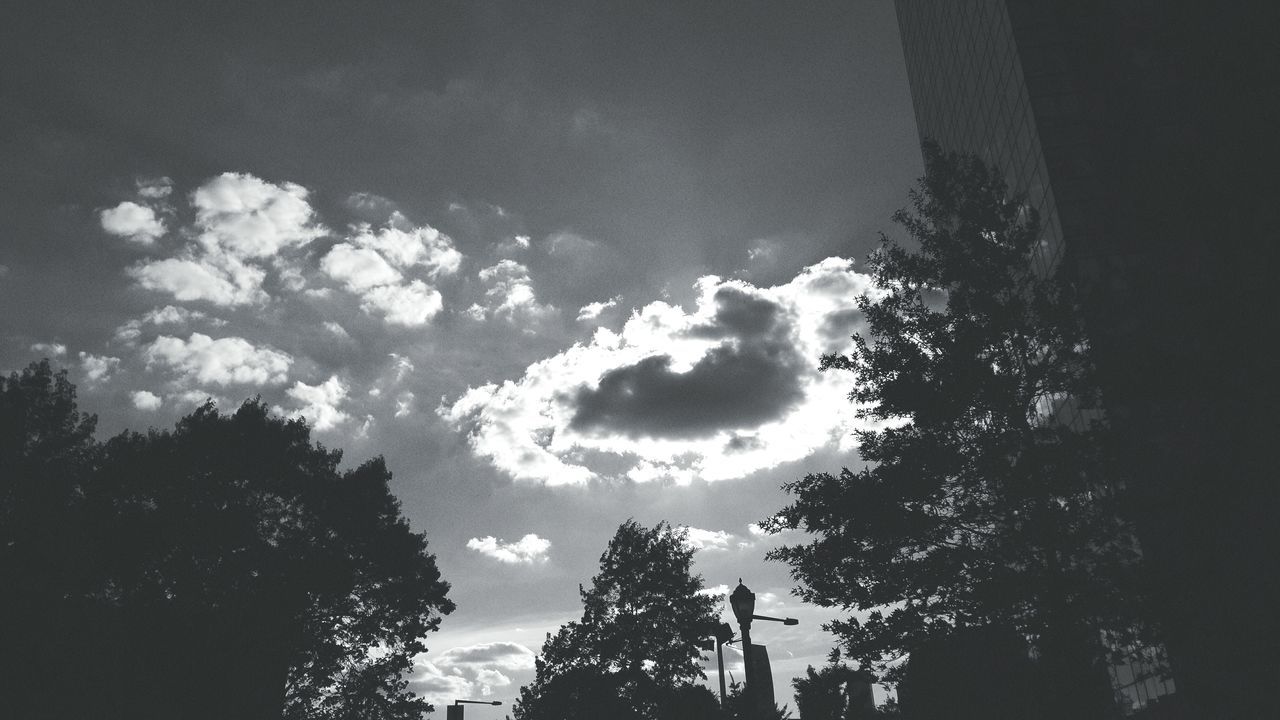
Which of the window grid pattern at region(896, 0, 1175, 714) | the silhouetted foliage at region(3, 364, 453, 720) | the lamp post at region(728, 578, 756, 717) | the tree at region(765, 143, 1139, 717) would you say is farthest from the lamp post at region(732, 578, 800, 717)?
the window grid pattern at region(896, 0, 1175, 714)

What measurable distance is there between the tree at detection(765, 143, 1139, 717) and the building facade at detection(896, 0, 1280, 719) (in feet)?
2.82

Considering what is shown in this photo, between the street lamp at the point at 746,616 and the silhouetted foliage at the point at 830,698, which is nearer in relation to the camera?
the street lamp at the point at 746,616

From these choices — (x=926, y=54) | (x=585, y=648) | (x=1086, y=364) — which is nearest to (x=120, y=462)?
(x=585, y=648)

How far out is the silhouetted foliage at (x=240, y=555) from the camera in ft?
78.6

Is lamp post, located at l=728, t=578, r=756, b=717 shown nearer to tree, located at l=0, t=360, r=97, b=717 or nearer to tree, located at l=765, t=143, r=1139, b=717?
tree, located at l=765, t=143, r=1139, b=717

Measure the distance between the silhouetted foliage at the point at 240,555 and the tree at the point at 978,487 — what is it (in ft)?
57.9

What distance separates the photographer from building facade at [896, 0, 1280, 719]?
52.2 ft

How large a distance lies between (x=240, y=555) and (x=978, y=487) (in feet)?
92.4

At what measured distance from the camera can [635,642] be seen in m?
49.0

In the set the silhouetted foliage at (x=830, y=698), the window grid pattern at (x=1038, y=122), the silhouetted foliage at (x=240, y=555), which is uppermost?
the window grid pattern at (x=1038, y=122)

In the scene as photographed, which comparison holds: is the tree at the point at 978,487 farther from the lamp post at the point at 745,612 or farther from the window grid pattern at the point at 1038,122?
→ the window grid pattern at the point at 1038,122

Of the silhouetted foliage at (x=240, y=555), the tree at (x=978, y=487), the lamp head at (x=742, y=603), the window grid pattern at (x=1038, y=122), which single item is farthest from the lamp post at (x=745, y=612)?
the window grid pattern at (x=1038, y=122)

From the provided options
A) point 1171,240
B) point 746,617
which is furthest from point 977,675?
point 1171,240

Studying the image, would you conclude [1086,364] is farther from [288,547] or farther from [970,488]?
[288,547]
